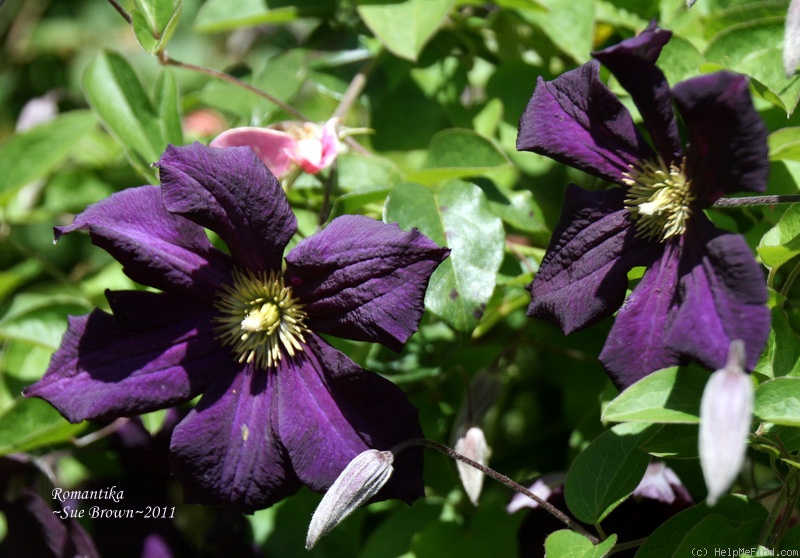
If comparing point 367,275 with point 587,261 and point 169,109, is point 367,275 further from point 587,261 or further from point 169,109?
point 169,109

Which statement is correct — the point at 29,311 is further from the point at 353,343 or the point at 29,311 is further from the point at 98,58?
the point at 353,343

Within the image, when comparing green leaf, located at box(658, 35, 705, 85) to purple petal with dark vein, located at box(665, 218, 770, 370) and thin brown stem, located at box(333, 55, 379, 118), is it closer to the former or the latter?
purple petal with dark vein, located at box(665, 218, 770, 370)

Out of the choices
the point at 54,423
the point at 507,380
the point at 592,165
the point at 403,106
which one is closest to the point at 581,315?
the point at 592,165

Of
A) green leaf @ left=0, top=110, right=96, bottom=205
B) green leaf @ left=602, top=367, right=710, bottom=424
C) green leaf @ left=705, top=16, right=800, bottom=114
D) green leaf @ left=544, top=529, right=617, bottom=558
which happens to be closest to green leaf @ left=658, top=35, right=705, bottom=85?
green leaf @ left=705, top=16, right=800, bottom=114

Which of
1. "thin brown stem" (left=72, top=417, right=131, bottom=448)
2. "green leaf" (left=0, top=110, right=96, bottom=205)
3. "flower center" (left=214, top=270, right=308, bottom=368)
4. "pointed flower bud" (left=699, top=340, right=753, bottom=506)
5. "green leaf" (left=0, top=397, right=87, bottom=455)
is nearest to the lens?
"pointed flower bud" (left=699, top=340, right=753, bottom=506)

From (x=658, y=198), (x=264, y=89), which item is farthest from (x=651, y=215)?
(x=264, y=89)

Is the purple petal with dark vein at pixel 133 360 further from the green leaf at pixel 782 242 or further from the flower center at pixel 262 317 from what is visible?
the green leaf at pixel 782 242

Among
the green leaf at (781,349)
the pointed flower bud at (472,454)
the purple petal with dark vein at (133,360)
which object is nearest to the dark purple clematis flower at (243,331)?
the purple petal with dark vein at (133,360)
